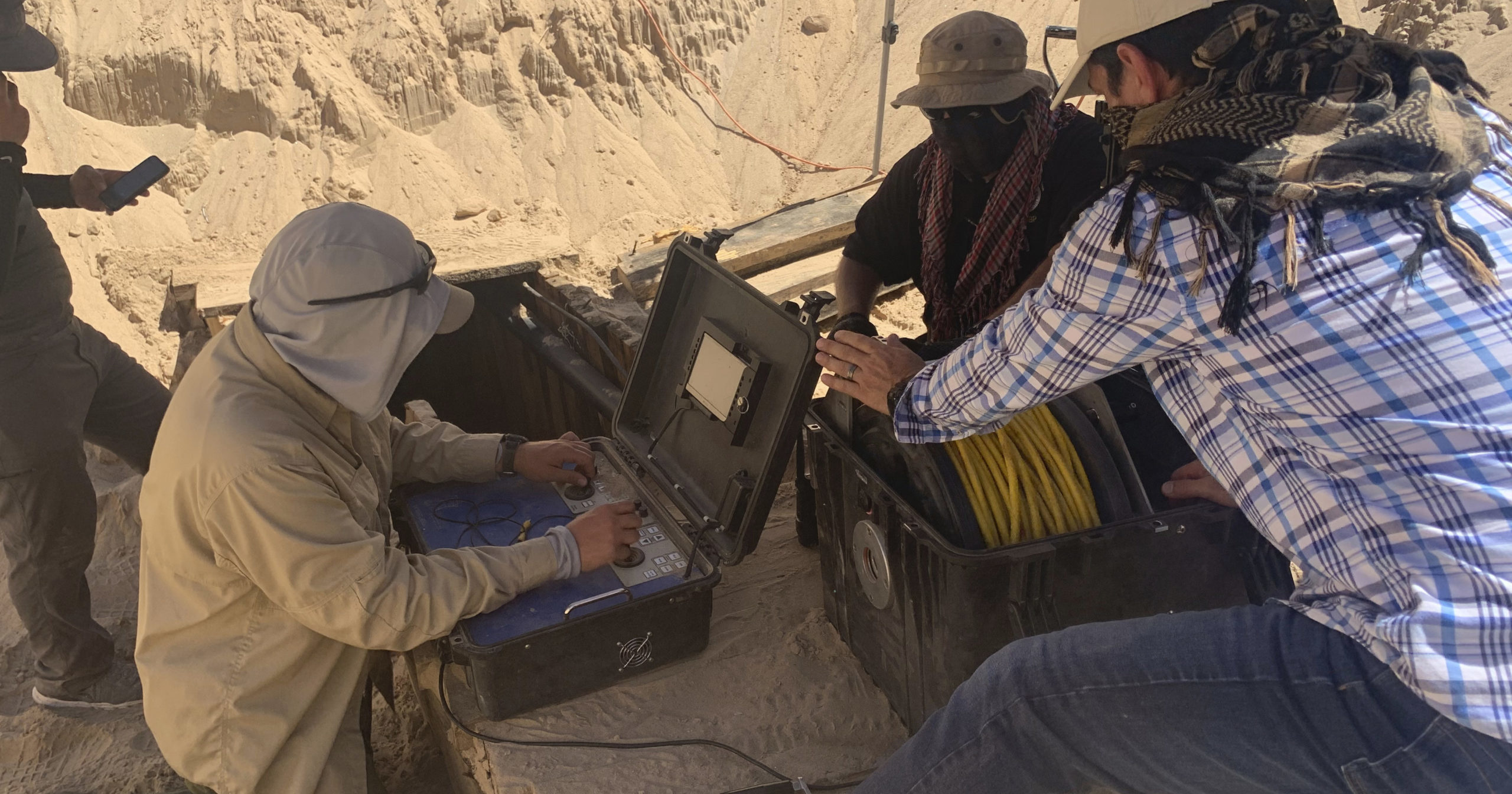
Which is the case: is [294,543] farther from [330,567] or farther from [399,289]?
[399,289]

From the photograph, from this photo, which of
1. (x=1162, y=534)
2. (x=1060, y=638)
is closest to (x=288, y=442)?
(x=1060, y=638)

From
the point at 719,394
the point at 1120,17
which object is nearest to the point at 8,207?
the point at 719,394

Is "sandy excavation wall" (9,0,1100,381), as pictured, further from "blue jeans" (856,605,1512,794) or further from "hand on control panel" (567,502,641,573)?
"blue jeans" (856,605,1512,794)

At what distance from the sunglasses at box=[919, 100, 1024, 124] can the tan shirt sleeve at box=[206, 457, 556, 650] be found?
1.90 m

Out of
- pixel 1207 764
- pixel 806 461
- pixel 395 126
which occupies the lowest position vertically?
pixel 395 126

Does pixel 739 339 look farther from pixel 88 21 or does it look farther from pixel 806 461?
pixel 88 21

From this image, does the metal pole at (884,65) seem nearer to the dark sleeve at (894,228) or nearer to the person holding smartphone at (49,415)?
the dark sleeve at (894,228)

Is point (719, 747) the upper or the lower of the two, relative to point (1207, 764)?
lower

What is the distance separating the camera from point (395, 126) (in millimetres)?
9445

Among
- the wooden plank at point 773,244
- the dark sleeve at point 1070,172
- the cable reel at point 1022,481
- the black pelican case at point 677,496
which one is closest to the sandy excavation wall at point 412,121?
the wooden plank at point 773,244

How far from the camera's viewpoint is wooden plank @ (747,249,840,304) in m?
5.89

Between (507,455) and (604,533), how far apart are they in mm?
647

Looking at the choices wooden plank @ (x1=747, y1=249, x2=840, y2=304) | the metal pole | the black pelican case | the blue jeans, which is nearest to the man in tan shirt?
the black pelican case

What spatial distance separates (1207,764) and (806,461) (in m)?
1.50
